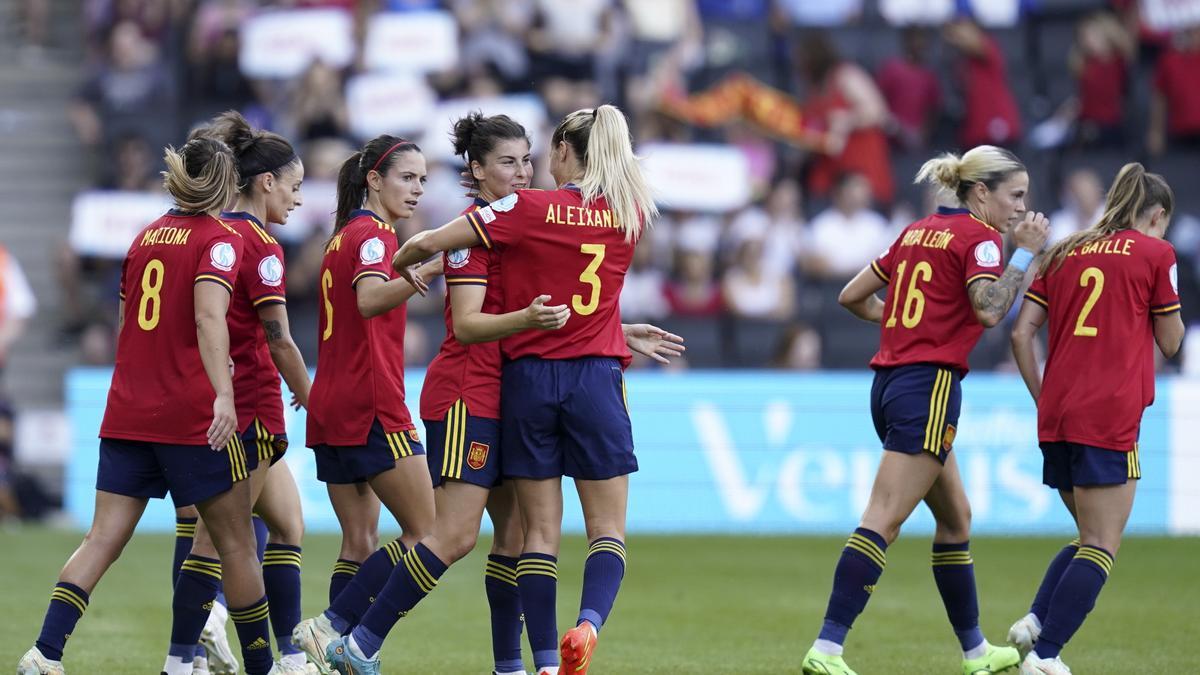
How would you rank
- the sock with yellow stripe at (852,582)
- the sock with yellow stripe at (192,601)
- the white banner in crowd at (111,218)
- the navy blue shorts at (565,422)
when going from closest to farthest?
the navy blue shorts at (565,422), the sock with yellow stripe at (192,601), the sock with yellow stripe at (852,582), the white banner in crowd at (111,218)

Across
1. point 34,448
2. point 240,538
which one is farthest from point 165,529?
point 240,538

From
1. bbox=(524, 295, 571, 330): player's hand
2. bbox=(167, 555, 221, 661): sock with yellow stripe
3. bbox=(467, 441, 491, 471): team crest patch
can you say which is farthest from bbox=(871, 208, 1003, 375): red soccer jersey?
bbox=(167, 555, 221, 661): sock with yellow stripe

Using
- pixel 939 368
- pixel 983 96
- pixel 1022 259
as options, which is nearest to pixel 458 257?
pixel 939 368

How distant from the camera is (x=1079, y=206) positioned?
16.3 metres

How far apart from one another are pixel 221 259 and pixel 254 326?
0.59 m

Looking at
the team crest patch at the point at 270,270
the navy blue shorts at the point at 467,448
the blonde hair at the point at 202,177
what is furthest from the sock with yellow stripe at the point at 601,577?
the blonde hair at the point at 202,177

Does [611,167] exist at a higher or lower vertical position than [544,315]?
higher

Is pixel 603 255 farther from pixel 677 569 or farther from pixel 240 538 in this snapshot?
pixel 677 569

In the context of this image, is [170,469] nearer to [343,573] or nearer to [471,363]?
[343,573]

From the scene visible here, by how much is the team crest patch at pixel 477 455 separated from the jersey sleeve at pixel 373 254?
2.79 feet

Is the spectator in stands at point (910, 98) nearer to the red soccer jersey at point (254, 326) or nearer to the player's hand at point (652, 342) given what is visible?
the player's hand at point (652, 342)

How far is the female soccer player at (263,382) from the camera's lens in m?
7.00

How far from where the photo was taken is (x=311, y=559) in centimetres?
1255

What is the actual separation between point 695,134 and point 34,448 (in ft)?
23.8
